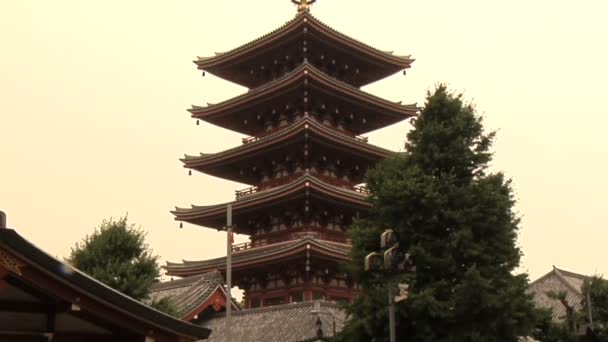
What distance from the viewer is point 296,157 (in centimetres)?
4034

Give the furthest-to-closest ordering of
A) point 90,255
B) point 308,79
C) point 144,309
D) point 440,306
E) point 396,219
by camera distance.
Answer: point 308,79, point 90,255, point 396,219, point 440,306, point 144,309

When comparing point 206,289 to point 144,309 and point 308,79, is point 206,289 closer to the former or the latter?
point 308,79

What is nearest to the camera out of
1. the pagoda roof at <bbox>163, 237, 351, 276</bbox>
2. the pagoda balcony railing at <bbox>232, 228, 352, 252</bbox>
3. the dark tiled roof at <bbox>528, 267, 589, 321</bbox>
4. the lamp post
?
the lamp post

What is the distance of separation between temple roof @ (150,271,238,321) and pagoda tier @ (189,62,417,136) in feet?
36.6

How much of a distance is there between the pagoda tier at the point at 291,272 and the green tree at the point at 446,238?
13.3 meters

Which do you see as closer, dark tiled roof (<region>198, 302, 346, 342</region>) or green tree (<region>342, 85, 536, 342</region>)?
green tree (<region>342, 85, 536, 342</region>)

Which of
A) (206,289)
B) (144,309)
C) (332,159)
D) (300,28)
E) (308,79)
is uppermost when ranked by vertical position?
(300,28)

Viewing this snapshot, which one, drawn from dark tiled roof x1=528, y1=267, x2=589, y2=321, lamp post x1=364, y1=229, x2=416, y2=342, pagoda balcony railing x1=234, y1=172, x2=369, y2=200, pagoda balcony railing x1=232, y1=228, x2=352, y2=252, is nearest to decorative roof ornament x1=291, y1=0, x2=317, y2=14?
pagoda balcony railing x1=234, y1=172, x2=369, y2=200

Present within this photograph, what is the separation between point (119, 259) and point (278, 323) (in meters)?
7.94

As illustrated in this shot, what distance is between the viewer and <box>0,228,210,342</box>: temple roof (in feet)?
28.9

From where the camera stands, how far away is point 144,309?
9.98 meters

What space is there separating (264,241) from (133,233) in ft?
47.2

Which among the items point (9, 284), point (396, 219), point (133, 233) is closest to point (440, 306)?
point (396, 219)

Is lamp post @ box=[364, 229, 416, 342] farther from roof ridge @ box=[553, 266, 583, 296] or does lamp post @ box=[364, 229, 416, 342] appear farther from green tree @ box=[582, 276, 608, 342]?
roof ridge @ box=[553, 266, 583, 296]
